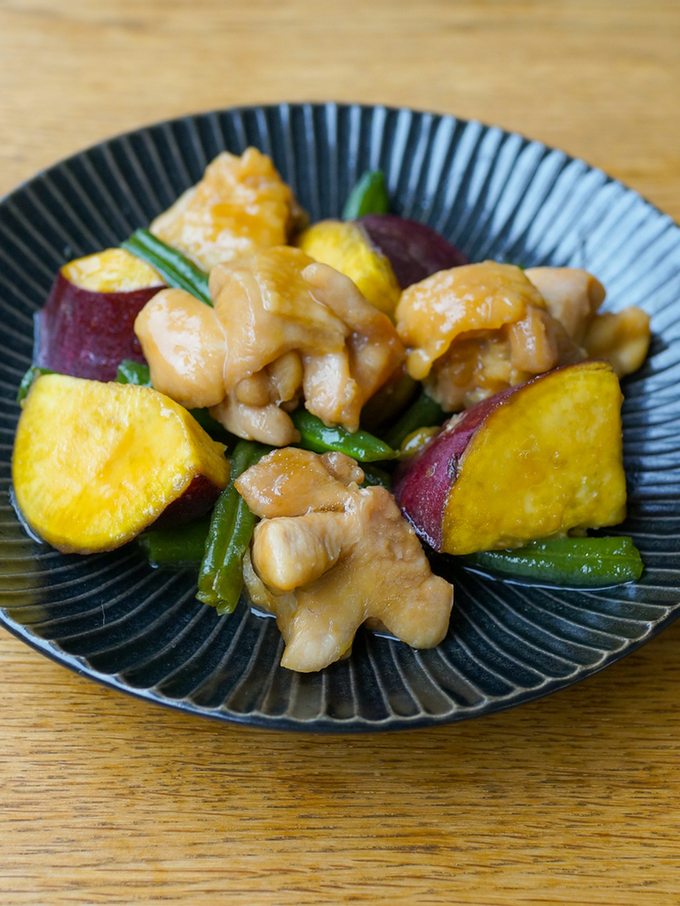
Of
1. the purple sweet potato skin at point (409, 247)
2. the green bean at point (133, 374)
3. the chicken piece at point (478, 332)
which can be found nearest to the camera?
the chicken piece at point (478, 332)

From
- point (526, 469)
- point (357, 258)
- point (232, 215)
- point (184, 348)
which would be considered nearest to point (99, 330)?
point (184, 348)

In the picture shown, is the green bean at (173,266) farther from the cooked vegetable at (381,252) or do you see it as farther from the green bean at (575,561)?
the green bean at (575,561)

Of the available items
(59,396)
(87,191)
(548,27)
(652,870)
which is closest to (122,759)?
(59,396)

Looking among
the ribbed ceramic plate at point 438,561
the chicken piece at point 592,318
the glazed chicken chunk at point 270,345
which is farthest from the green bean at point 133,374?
the chicken piece at point 592,318

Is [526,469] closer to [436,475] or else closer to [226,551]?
[436,475]

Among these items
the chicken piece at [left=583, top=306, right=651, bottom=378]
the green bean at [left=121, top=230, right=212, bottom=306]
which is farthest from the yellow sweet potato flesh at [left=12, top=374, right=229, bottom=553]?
the chicken piece at [left=583, top=306, right=651, bottom=378]

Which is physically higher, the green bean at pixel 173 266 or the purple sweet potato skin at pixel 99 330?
the green bean at pixel 173 266
